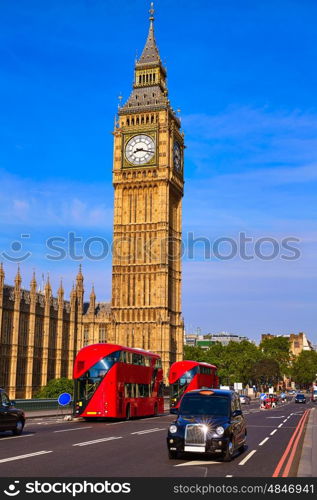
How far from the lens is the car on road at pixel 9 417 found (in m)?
23.7

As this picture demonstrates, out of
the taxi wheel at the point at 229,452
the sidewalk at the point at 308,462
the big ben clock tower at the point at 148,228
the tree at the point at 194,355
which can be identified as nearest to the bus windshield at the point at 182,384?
the sidewalk at the point at 308,462

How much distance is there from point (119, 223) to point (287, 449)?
256 feet

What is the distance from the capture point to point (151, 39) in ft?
367

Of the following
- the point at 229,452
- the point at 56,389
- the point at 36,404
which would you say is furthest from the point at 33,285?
the point at 229,452

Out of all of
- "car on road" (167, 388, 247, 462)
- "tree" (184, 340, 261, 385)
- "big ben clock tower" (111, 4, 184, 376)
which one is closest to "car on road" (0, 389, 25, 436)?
"car on road" (167, 388, 247, 462)

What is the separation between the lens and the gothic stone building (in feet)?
300

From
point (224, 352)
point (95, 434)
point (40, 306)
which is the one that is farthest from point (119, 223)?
point (95, 434)

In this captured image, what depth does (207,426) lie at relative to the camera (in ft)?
55.4

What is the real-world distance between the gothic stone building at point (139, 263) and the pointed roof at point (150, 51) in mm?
5530

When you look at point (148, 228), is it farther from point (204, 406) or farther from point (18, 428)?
point (204, 406)

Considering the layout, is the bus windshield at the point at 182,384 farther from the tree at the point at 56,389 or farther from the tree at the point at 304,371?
the tree at the point at 304,371

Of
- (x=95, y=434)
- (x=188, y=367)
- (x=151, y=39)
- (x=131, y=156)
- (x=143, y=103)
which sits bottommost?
(x=95, y=434)
